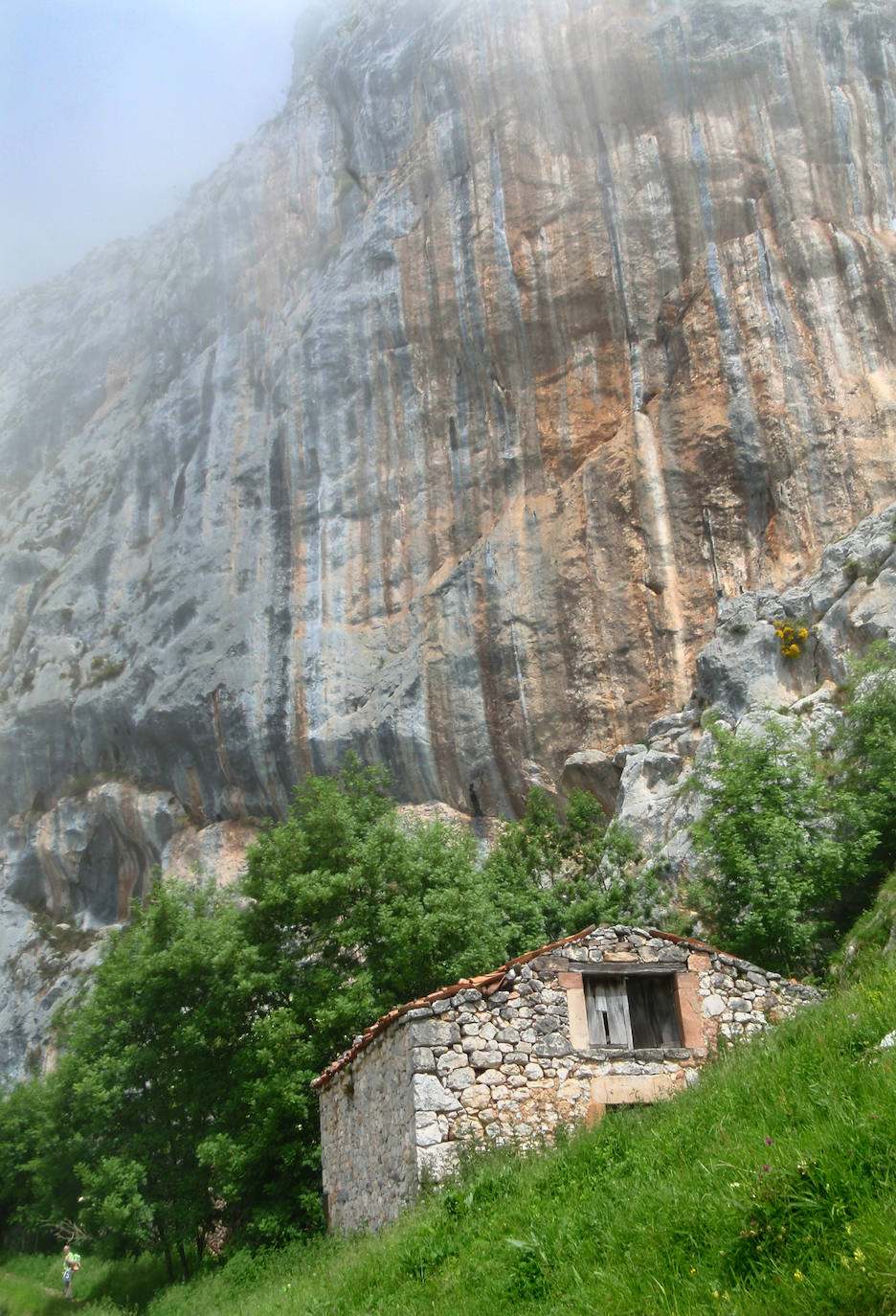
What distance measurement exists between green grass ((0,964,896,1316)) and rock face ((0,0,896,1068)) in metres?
19.0

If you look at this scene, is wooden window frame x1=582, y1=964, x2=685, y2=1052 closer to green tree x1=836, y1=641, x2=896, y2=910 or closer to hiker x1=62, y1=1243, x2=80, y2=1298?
green tree x1=836, y1=641, x2=896, y2=910

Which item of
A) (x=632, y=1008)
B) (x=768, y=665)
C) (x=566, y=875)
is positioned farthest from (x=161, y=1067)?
(x=768, y=665)

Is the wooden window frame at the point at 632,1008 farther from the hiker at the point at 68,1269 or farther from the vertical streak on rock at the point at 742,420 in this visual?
the vertical streak on rock at the point at 742,420

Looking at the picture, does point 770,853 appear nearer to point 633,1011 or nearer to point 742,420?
point 633,1011

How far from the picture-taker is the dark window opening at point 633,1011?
11250 millimetres

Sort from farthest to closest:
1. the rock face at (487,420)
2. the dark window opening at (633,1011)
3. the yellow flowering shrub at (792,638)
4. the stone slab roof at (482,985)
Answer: the rock face at (487,420)
the yellow flowering shrub at (792,638)
the dark window opening at (633,1011)
the stone slab roof at (482,985)

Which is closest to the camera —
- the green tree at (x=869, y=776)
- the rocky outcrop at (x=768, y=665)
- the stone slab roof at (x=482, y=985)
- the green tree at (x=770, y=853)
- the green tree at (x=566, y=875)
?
the stone slab roof at (x=482, y=985)

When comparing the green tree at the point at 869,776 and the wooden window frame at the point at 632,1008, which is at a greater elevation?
the green tree at the point at 869,776

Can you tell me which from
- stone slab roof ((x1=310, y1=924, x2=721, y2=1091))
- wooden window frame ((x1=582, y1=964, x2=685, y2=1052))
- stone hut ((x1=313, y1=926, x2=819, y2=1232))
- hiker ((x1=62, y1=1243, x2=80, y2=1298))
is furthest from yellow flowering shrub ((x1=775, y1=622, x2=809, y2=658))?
hiker ((x1=62, y1=1243, x2=80, y2=1298))

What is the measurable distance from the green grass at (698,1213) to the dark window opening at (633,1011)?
1.38 m

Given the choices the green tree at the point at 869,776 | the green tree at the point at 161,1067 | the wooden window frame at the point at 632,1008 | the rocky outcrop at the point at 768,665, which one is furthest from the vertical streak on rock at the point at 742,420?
the wooden window frame at the point at 632,1008

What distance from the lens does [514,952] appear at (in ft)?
59.0

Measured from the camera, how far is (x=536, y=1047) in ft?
35.4

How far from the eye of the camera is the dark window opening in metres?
11.2
